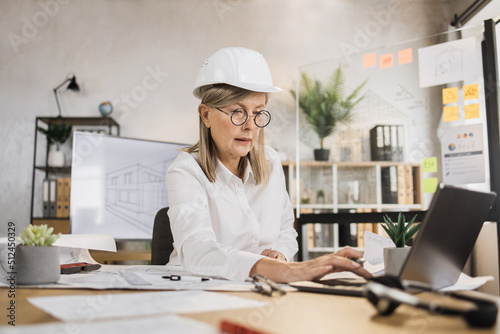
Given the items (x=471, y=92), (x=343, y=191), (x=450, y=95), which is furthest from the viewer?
(x=343, y=191)

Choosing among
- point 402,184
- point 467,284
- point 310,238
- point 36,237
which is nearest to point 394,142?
point 402,184

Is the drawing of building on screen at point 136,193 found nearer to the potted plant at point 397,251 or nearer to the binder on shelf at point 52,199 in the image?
the binder on shelf at point 52,199

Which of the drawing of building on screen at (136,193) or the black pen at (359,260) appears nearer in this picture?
the black pen at (359,260)

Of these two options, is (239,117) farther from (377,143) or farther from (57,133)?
(57,133)

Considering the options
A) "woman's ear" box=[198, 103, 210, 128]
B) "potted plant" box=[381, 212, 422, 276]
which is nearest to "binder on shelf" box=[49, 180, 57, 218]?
"woman's ear" box=[198, 103, 210, 128]

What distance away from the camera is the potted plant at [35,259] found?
3.10 ft

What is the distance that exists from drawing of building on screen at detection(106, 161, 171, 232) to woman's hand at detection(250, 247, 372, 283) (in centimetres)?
268

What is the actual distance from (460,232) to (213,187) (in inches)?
33.6

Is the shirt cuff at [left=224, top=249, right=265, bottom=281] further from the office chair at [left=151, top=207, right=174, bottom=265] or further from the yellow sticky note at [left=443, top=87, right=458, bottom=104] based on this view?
the yellow sticky note at [left=443, top=87, right=458, bottom=104]

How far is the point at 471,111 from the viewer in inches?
Result: 105

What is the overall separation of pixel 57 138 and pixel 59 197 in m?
0.65

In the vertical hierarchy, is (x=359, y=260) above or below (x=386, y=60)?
below

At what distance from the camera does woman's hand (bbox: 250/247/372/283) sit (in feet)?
3.01

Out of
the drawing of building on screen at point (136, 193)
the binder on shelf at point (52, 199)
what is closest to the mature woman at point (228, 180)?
the drawing of building on screen at point (136, 193)
